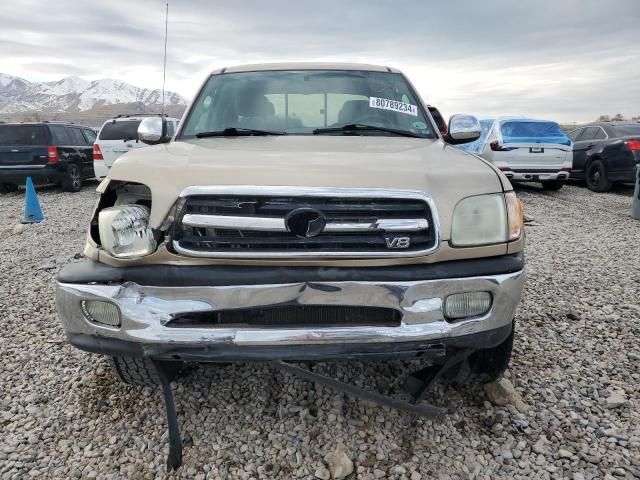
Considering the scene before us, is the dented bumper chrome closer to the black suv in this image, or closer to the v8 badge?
the v8 badge

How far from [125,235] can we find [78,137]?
40.6 feet

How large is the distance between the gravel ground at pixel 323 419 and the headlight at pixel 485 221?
36.7 inches

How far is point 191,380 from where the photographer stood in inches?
114

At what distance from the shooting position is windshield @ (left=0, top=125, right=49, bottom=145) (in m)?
A: 11.4

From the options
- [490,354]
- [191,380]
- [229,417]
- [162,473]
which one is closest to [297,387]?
[229,417]

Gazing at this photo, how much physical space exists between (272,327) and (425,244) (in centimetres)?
70

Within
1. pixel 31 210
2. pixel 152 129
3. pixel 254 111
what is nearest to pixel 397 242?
pixel 254 111

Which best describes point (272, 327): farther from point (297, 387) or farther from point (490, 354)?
point (490, 354)

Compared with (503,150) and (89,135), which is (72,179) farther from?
(503,150)

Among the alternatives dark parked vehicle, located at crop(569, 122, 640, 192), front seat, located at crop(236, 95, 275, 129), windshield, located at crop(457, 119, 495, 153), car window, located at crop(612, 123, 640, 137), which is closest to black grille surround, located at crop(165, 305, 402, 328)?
front seat, located at crop(236, 95, 275, 129)

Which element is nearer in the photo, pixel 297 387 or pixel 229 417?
pixel 229 417

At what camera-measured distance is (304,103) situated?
326 cm

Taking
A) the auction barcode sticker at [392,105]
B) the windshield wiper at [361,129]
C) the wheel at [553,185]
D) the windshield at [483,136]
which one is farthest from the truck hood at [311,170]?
the wheel at [553,185]

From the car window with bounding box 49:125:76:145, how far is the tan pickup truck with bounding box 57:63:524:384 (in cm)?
1108
